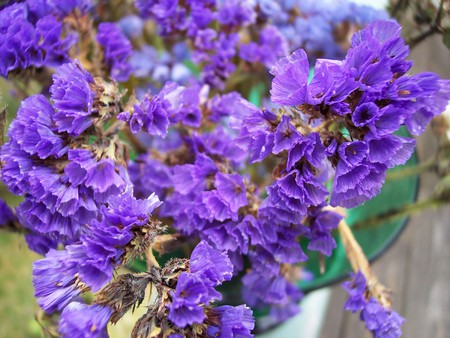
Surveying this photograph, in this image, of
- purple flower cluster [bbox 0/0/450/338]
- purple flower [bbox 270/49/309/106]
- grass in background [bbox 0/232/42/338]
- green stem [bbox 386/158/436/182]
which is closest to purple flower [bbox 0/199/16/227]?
purple flower cluster [bbox 0/0/450/338]

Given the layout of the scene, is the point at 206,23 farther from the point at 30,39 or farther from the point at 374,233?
the point at 374,233

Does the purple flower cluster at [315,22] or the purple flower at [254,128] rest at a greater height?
the purple flower at [254,128]

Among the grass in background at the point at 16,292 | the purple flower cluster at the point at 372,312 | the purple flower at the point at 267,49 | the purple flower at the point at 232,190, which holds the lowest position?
the grass in background at the point at 16,292

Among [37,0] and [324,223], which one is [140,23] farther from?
[324,223]

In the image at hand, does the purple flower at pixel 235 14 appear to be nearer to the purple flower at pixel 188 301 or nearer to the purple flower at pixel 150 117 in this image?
the purple flower at pixel 150 117

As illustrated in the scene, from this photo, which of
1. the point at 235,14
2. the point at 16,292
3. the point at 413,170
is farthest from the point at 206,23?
the point at 16,292

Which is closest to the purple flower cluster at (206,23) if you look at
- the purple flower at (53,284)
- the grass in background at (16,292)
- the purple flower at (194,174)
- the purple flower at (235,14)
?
the purple flower at (235,14)
